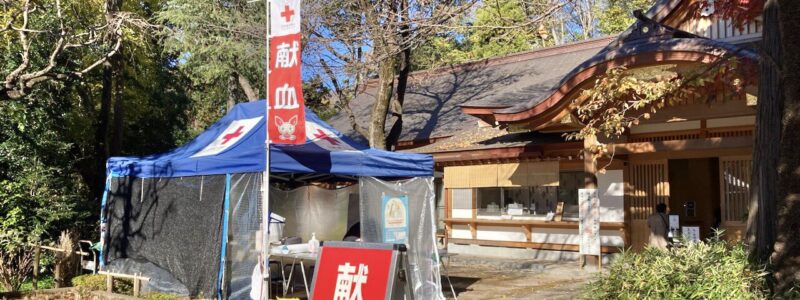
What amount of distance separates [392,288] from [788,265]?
11.4ft

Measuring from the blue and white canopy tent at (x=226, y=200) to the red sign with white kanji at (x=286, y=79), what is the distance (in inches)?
36.4

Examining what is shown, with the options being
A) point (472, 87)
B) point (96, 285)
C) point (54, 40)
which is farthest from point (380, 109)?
point (472, 87)

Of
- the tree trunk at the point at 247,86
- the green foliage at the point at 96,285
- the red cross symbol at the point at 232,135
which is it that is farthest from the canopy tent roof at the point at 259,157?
the tree trunk at the point at 247,86

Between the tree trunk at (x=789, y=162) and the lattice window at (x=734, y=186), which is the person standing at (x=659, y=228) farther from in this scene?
the tree trunk at (x=789, y=162)

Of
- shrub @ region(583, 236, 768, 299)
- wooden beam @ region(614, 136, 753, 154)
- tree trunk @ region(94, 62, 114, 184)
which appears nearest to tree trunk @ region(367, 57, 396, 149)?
wooden beam @ region(614, 136, 753, 154)

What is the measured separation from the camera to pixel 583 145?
1472cm

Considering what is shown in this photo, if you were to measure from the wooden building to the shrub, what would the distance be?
4026mm

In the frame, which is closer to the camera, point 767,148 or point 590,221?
point 767,148

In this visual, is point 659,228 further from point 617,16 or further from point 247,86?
point 617,16

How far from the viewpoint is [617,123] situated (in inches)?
333

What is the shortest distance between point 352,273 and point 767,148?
13.7 ft

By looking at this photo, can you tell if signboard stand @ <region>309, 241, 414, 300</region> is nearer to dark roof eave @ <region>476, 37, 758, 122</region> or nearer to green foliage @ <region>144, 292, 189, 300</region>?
green foliage @ <region>144, 292, 189, 300</region>

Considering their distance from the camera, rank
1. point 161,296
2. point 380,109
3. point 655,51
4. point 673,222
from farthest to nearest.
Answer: point 380,109 → point 673,222 → point 655,51 → point 161,296

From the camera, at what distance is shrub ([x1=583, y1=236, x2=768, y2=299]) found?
5711 mm
